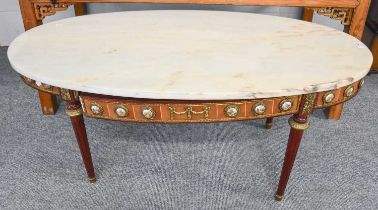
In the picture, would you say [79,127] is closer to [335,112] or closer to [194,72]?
[194,72]

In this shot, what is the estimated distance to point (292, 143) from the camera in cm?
138

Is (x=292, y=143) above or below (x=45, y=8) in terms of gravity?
below

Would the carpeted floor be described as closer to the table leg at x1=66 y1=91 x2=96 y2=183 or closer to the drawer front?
the table leg at x1=66 y1=91 x2=96 y2=183

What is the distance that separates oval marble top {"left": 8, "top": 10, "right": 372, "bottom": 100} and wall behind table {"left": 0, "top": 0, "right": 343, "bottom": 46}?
1025 mm

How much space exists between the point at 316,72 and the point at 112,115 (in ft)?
2.49

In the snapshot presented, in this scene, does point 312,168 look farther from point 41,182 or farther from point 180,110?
point 41,182

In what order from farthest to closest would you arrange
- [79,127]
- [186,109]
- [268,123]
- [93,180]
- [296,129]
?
[268,123] → [93,180] → [79,127] → [296,129] → [186,109]

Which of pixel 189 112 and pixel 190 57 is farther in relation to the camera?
pixel 190 57

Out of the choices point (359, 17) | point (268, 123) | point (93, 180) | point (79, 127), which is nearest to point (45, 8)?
point (79, 127)

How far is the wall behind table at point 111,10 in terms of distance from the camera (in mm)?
2797

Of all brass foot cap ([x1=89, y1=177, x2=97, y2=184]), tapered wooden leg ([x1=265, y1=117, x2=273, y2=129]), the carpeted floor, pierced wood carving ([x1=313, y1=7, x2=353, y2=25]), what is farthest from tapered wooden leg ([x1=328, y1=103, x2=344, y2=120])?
brass foot cap ([x1=89, y1=177, x2=97, y2=184])

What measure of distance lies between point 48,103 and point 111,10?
1.10 m

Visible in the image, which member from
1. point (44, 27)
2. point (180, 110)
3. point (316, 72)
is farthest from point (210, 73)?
point (44, 27)

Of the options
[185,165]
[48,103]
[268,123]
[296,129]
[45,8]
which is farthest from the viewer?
[48,103]
